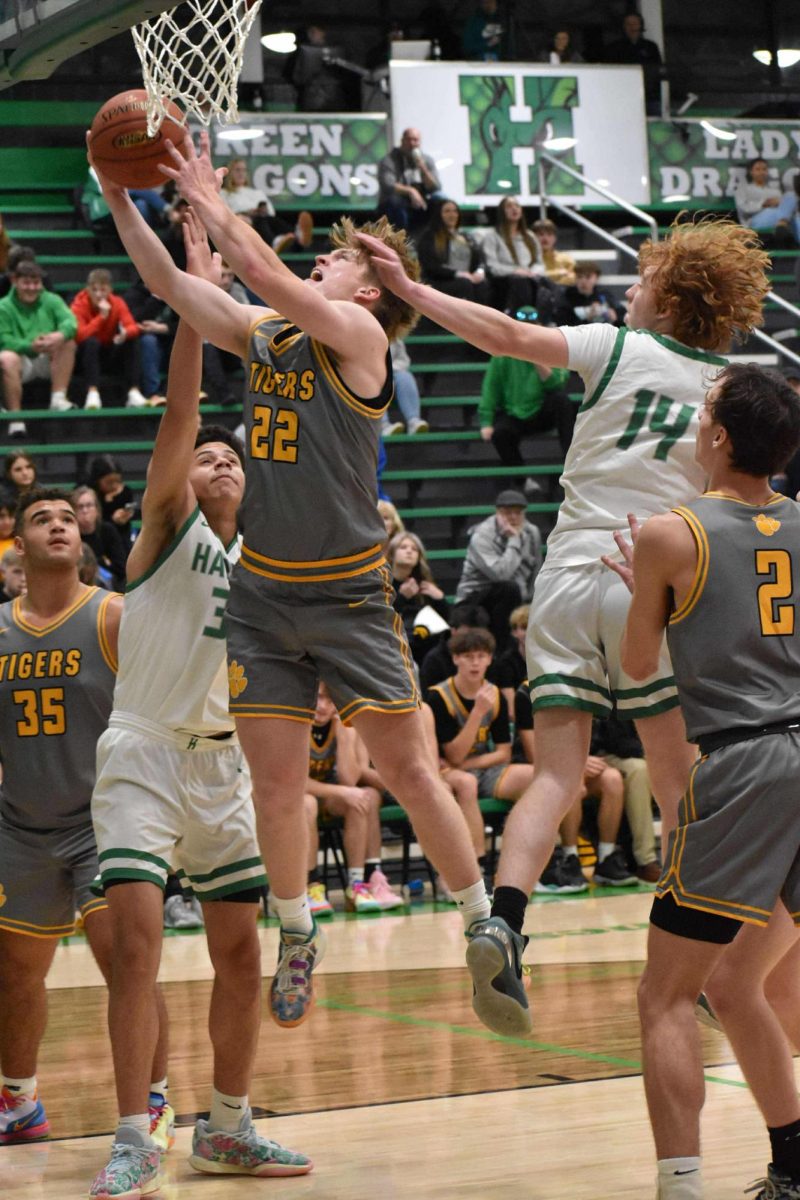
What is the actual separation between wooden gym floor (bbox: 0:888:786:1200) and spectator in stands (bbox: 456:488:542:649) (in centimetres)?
394

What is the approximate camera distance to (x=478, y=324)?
4512 mm

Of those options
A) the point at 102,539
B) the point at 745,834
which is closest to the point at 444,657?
the point at 102,539

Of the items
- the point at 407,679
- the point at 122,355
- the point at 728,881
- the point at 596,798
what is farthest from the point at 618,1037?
the point at 122,355

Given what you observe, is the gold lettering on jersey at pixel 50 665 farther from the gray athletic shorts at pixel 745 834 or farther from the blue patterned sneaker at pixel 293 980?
the gray athletic shorts at pixel 745 834

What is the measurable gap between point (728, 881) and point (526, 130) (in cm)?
1451

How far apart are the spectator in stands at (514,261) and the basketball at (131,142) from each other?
990 cm

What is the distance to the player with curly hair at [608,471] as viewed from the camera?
454 cm

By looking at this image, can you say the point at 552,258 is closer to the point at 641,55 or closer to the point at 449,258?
the point at 449,258

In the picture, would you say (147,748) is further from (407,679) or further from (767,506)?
(767,506)

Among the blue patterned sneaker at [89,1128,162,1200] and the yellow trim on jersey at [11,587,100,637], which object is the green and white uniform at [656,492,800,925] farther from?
the yellow trim on jersey at [11,587,100,637]

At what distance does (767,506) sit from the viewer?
12.5 ft

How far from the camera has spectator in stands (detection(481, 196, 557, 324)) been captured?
47.7 ft

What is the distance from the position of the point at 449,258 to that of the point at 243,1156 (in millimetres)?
11544

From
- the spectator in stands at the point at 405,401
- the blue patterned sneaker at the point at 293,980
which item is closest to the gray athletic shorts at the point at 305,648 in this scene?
the blue patterned sneaker at the point at 293,980
